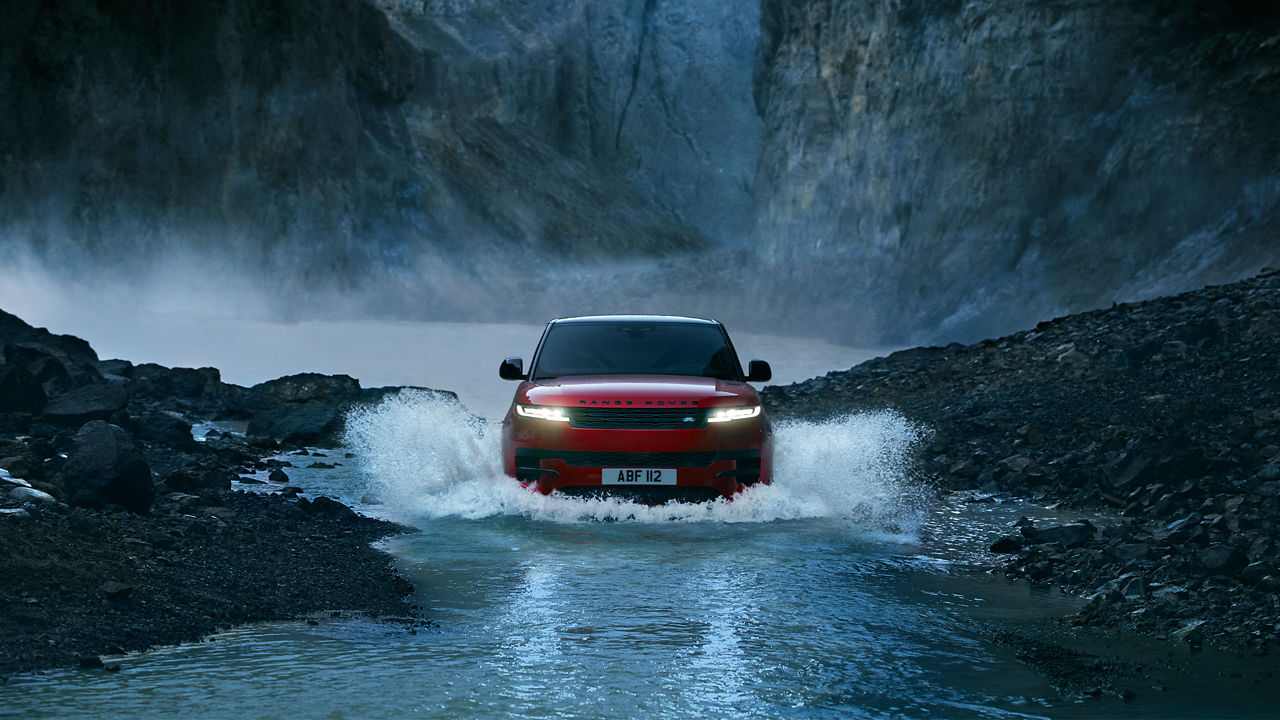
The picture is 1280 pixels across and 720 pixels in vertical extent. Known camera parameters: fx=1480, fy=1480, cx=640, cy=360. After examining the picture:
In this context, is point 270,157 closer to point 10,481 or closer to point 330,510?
point 330,510

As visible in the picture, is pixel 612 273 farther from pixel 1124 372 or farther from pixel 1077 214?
pixel 1124 372

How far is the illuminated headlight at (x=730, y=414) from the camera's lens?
1187cm

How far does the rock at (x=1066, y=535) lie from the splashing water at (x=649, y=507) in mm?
1265

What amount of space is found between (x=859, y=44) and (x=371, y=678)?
61.8 m

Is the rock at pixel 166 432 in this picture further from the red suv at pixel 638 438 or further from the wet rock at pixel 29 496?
the red suv at pixel 638 438

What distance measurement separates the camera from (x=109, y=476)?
11.4 meters

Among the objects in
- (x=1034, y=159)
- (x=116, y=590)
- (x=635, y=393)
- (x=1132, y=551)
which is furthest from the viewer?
(x=1034, y=159)

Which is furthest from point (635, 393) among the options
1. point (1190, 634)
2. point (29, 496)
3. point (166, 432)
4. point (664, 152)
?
point (664, 152)

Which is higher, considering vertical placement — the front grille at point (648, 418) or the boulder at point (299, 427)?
the boulder at point (299, 427)

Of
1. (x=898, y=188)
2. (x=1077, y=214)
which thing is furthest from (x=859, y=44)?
(x=1077, y=214)

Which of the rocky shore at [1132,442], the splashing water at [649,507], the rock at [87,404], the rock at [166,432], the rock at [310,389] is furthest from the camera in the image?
the rock at [310,389]

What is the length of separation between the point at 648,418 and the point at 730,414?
2.24ft

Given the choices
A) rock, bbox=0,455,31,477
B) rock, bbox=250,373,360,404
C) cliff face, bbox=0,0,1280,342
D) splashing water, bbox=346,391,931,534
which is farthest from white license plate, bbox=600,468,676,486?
cliff face, bbox=0,0,1280,342

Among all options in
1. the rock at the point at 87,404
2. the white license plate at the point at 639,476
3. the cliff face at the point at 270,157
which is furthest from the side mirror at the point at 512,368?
the cliff face at the point at 270,157
